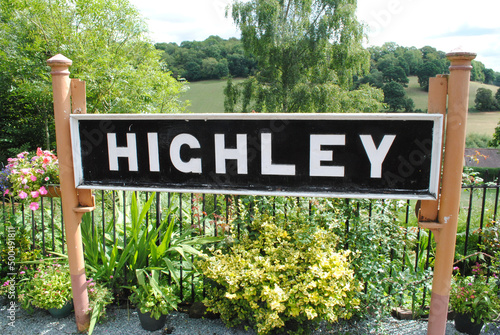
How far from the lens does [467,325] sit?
287 centimetres

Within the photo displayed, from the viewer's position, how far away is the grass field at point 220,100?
4283cm

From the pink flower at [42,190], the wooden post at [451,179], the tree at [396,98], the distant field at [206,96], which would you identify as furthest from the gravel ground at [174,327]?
the tree at [396,98]

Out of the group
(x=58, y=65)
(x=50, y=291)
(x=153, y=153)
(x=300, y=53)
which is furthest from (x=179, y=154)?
(x=300, y=53)

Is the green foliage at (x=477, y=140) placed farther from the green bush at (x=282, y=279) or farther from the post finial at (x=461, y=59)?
the post finial at (x=461, y=59)

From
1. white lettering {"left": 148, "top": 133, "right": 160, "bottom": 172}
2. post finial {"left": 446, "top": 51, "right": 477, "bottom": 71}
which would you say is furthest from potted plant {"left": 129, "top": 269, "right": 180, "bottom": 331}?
post finial {"left": 446, "top": 51, "right": 477, "bottom": 71}

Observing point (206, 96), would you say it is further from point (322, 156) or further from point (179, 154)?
point (322, 156)

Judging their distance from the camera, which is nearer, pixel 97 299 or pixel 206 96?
pixel 97 299

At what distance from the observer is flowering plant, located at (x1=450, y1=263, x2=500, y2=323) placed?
275 centimetres

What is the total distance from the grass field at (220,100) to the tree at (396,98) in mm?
2057

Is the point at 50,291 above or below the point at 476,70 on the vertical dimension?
below

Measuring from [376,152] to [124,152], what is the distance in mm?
1731

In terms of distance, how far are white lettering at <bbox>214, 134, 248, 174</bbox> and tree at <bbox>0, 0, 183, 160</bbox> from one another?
32.3ft

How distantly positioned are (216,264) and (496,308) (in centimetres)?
Result: 229

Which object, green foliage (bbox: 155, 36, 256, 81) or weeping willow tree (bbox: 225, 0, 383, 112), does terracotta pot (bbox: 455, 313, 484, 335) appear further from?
green foliage (bbox: 155, 36, 256, 81)
